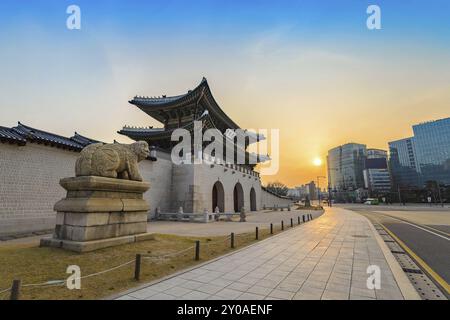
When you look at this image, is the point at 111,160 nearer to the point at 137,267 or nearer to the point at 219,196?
the point at 137,267

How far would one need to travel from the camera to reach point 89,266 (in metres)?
6.29

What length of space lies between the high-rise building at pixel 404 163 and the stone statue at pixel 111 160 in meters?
108

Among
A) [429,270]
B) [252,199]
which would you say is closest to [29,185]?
[429,270]

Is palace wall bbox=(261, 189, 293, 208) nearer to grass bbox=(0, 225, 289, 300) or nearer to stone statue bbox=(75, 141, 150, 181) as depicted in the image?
stone statue bbox=(75, 141, 150, 181)

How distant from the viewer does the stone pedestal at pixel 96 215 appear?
7555mm

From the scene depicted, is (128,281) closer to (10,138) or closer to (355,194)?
(10,138)

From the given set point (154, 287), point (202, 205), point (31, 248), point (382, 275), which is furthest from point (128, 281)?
point (202, 205)

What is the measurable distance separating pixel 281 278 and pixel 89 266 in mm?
5277

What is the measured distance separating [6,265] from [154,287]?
430 cm

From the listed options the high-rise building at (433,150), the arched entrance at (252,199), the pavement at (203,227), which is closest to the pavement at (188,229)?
the pavement at (203,227)

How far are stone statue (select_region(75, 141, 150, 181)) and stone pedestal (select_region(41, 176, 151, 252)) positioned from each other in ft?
1.32

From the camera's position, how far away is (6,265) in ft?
19.5

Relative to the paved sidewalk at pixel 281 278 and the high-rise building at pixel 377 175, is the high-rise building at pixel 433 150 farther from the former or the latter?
the paved sidewalk at pixel 281 278

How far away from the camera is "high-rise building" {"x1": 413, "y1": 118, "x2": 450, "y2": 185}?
82875mm
